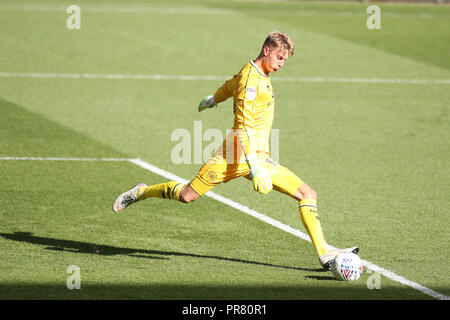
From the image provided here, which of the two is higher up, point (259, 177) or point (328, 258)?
point (259, 177)

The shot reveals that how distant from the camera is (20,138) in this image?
13.7 m

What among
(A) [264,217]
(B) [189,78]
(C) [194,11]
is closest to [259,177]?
(A) [264,217]

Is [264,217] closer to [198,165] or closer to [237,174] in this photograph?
[237,174]

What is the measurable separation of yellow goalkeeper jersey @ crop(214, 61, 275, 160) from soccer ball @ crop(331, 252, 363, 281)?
49.6 inches

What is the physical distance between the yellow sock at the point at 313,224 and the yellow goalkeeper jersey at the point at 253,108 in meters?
0.65

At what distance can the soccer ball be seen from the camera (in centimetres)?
804

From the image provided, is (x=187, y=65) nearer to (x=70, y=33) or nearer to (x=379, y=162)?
(x=70, y=33)

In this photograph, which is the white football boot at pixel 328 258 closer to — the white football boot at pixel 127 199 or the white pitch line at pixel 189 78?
the white football boot at pixel 127 199

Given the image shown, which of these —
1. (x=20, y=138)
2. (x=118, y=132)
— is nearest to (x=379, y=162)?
(x=118, y=132)

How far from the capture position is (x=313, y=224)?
27.1 ft

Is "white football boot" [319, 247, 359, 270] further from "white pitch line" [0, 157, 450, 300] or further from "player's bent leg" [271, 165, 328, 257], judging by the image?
"white pitch line" [0, 157, 450, 300]

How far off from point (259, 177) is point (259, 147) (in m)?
0.56

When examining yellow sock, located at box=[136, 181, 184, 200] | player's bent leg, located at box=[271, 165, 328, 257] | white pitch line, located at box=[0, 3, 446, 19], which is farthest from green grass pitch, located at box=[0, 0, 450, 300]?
yellow sock, located at box=[136, 181, 184, 200]

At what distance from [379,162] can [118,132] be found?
4.37 m
